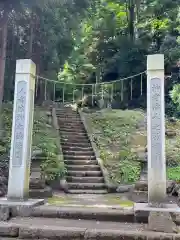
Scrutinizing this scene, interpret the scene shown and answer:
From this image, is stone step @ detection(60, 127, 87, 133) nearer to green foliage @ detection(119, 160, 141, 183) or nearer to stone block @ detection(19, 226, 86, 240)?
green foliage @ detection(119, 160, 141, 183)

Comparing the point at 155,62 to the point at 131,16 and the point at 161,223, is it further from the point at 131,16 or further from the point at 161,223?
the point at 131,16

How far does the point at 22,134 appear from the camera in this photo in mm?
5523

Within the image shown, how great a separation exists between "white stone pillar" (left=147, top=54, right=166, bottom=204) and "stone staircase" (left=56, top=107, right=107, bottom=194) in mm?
2816

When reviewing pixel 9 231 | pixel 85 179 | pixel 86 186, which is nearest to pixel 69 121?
pixel 85 179

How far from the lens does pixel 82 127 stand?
11852mm

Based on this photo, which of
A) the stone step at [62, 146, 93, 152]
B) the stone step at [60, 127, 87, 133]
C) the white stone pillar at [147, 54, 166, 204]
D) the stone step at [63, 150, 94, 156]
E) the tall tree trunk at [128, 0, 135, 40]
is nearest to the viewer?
the white stone pillar at [147, 54, 166, 204]

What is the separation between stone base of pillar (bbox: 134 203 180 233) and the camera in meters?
4.24

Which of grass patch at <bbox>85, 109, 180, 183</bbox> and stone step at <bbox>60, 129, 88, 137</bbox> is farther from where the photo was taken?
stone step at <bbox>60, 129, 88, 137</bbox>

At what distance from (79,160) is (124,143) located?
7.41 ft

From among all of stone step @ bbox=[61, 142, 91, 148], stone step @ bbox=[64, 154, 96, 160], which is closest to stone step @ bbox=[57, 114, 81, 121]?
stone step @ bbox=[61, 142, 91, 148]

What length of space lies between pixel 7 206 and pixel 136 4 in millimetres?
18628

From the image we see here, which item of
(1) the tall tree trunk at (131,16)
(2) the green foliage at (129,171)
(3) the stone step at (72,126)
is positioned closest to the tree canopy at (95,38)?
(1) the tall tree trunk at (131,16)

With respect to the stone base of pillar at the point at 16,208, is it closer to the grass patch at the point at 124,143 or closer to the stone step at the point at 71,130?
the grass patch at the point at 124,143

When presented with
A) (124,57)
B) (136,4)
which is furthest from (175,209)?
(136,4)
